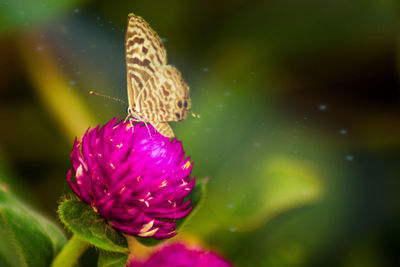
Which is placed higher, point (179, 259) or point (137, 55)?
point (137, 55)

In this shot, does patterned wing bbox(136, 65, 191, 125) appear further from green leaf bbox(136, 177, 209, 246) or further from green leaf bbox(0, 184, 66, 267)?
green leaf bbox(0, 184, 66, 267)

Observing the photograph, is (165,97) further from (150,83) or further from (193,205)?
(193,205)

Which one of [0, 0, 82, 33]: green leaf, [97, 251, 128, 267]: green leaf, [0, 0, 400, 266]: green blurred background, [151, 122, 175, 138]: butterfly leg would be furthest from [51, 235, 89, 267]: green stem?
[0, 0, 82, 33]: green leaf

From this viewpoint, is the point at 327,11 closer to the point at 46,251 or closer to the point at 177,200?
the point at 177,200

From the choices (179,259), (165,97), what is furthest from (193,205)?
(165,97)

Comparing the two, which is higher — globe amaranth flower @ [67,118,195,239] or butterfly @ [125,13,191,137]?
butterfly @ [125,13,191,137]
